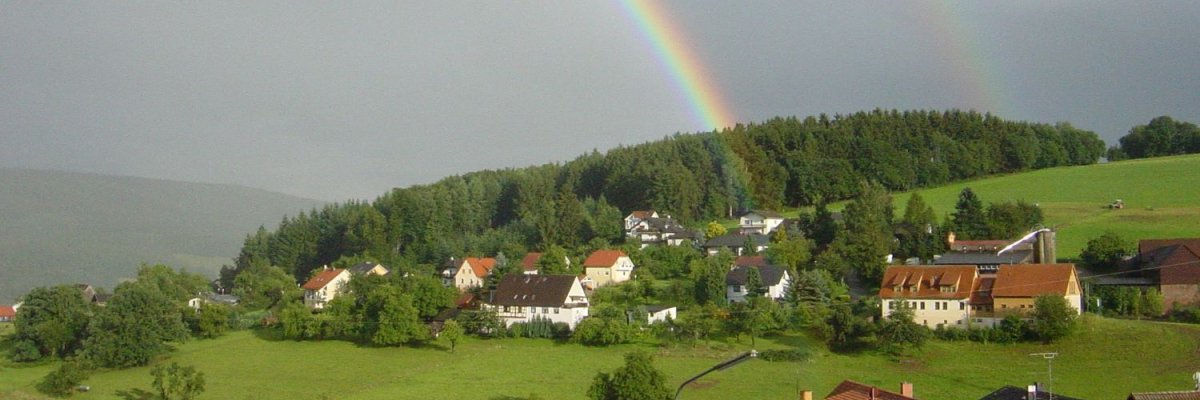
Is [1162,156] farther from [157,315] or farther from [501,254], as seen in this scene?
[157,315]

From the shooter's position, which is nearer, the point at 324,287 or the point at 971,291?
the point at 971,291

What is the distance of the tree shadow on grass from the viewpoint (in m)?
40.7

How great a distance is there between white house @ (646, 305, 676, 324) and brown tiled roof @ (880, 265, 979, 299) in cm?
1062

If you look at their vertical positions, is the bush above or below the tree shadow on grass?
above

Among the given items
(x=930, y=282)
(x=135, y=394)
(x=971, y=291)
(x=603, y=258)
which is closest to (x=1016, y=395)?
(x=971, y=291)

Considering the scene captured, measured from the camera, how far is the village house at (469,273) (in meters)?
70.1

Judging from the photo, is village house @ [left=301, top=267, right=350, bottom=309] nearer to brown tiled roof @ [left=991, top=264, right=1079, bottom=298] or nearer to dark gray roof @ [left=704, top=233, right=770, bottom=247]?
dark gray roof @ [left=704, top=233, right=770, bottom=247]

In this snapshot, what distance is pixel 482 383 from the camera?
3962cm

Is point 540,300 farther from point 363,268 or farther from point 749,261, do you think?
point 363,268

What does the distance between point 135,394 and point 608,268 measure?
3137 centimetres

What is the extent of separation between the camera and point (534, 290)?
5550 cm

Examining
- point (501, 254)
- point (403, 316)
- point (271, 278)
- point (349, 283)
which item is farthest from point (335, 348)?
point (271, 278)

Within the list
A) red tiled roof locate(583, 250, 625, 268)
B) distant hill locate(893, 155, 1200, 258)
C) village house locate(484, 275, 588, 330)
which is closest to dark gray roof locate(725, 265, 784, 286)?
village house locate(484, 275, 588, 330)

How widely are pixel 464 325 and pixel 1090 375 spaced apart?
99.3ft
